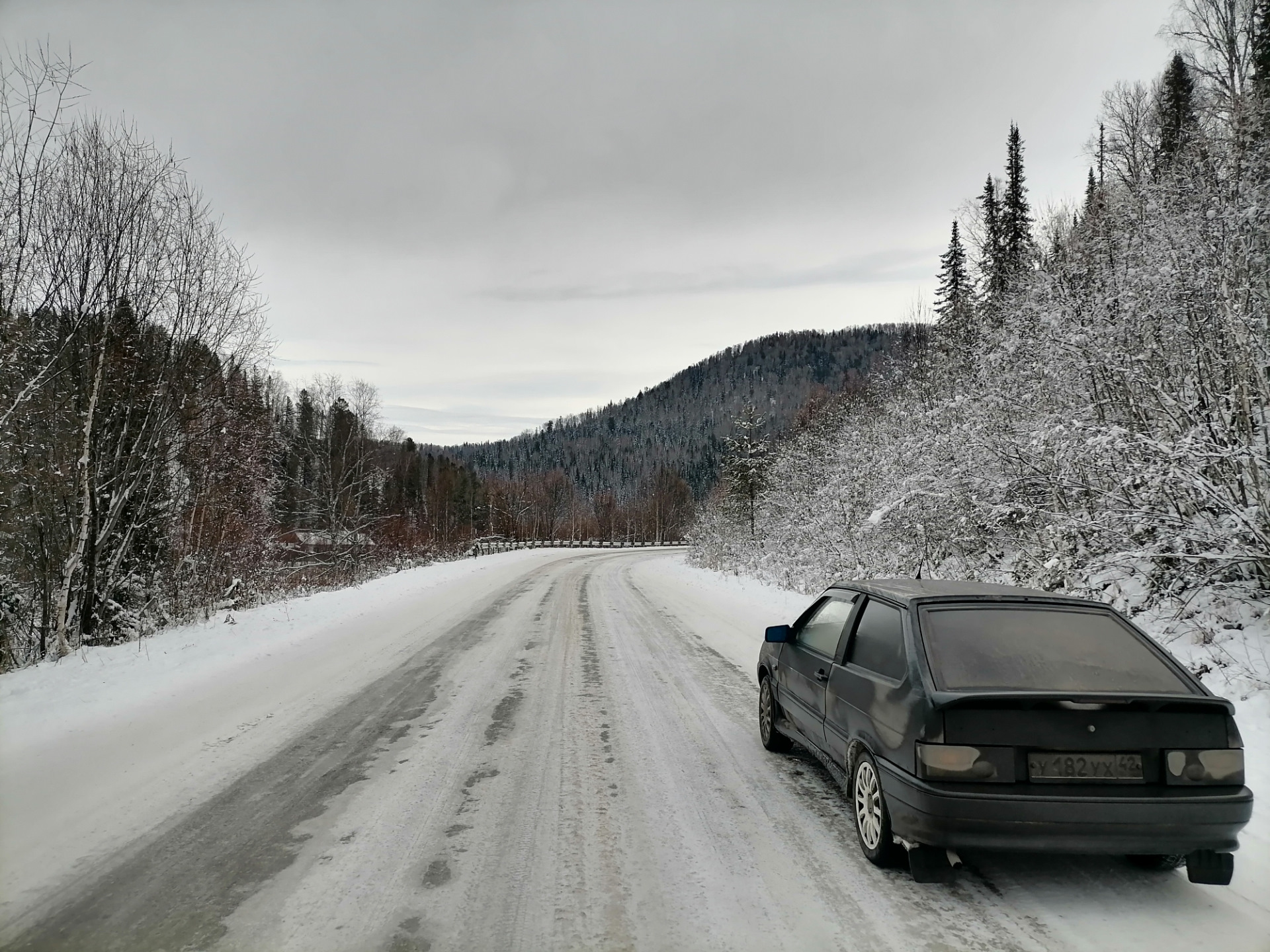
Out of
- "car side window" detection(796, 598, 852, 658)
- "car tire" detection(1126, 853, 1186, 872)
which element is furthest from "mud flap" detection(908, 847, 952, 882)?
"car side window" detection(796, 598, 852, 658)

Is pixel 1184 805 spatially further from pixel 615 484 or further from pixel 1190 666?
pixel 615 484

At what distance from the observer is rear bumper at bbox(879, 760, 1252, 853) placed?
304cm

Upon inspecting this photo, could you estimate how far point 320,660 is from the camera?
9258 mm

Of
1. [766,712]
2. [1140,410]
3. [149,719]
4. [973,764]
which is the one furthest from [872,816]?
[1140,410]

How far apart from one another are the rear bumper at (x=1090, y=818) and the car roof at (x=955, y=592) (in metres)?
1.12

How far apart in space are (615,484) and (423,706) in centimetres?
15006

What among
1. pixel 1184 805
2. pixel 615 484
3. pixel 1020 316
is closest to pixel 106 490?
pixel 1184 805

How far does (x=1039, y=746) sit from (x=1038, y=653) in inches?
24.8

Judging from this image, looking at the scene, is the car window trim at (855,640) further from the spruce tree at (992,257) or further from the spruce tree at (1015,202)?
the spruce tree at (1015,202)

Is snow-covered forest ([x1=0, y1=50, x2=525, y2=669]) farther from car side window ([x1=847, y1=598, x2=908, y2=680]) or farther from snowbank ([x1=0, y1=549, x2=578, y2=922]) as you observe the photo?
car side window ([x1=847, y1=598, x2=908, y2=680])

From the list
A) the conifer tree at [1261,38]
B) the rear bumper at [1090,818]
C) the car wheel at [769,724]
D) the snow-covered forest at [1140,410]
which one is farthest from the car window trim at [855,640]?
the conifer tree at [1261,38]

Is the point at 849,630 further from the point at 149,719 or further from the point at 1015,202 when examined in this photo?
the point at 1015,202

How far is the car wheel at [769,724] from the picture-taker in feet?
18.0

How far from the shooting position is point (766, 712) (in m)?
5.71
